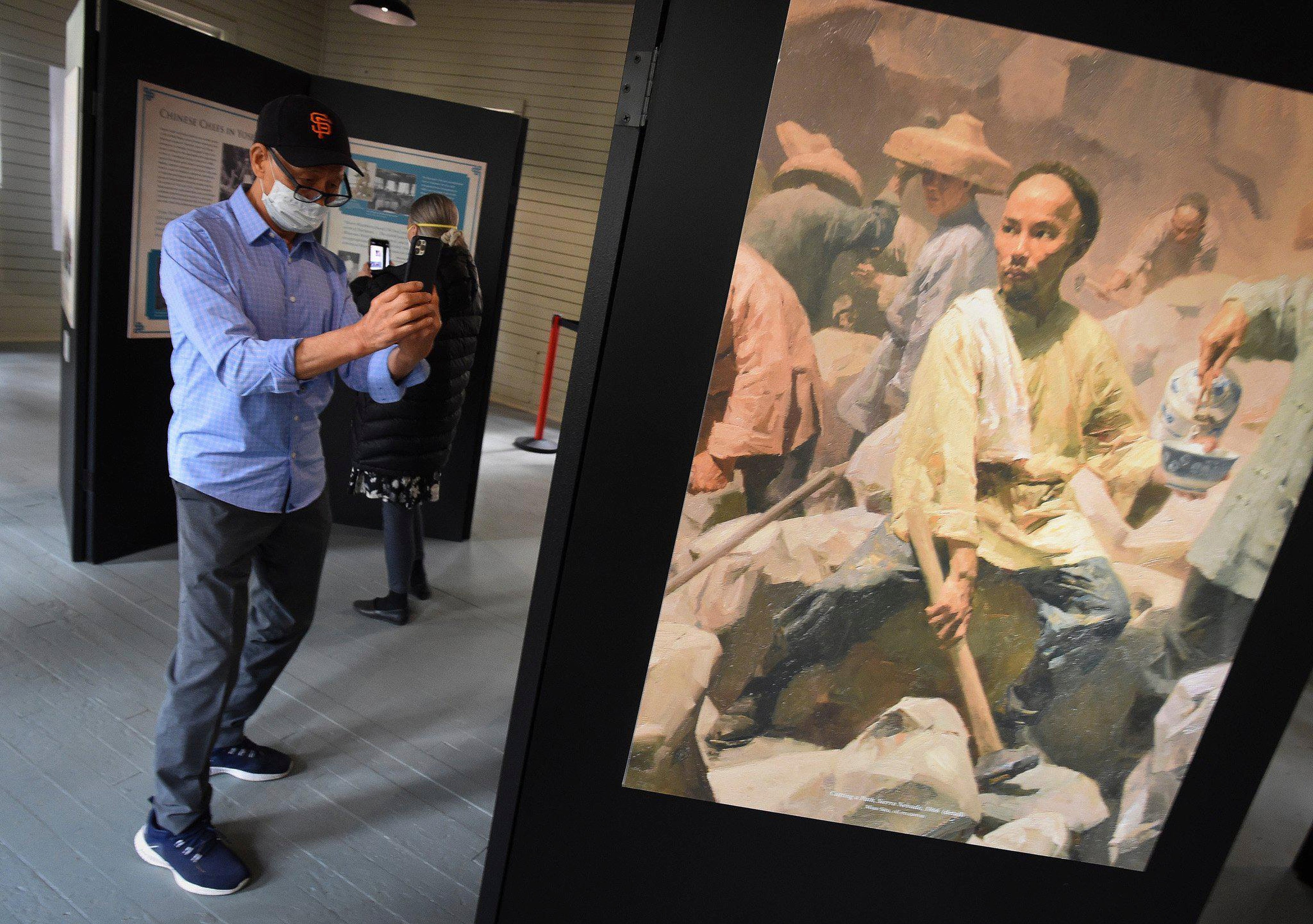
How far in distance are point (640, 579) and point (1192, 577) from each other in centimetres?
92

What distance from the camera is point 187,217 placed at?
5.90 ft

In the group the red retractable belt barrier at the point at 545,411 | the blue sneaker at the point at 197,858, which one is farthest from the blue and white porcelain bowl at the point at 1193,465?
the red retractable belt barrier at the point at 545,411

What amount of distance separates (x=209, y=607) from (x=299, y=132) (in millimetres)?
1129

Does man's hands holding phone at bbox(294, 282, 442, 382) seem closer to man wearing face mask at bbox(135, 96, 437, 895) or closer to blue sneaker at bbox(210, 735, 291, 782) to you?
man wearing face mask at bbox(135, 96, 437, 895)

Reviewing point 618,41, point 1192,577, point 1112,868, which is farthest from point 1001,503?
point 618,41

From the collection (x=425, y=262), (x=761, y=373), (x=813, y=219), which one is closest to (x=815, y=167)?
(x=813, y=219)

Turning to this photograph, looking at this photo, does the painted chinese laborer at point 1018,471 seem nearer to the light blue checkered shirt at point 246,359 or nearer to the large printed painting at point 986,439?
the large printed painting at point 986,439

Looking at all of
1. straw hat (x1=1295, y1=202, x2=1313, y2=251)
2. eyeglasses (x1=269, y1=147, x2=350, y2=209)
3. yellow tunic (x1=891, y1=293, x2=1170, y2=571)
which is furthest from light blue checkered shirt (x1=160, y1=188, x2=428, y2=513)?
straw hat (x1=1295, y1=202, x2=1313, y2=251)

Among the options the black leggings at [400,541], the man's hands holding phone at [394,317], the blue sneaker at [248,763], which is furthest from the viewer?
the black leggings at [400,541]

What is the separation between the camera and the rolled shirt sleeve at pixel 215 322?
5.70 feet

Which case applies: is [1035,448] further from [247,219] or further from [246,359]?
[247,219]

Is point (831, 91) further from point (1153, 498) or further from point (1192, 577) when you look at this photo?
point (1192, 577)

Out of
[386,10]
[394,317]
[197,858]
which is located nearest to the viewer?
[394,317]

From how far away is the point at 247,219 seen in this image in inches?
74.9
